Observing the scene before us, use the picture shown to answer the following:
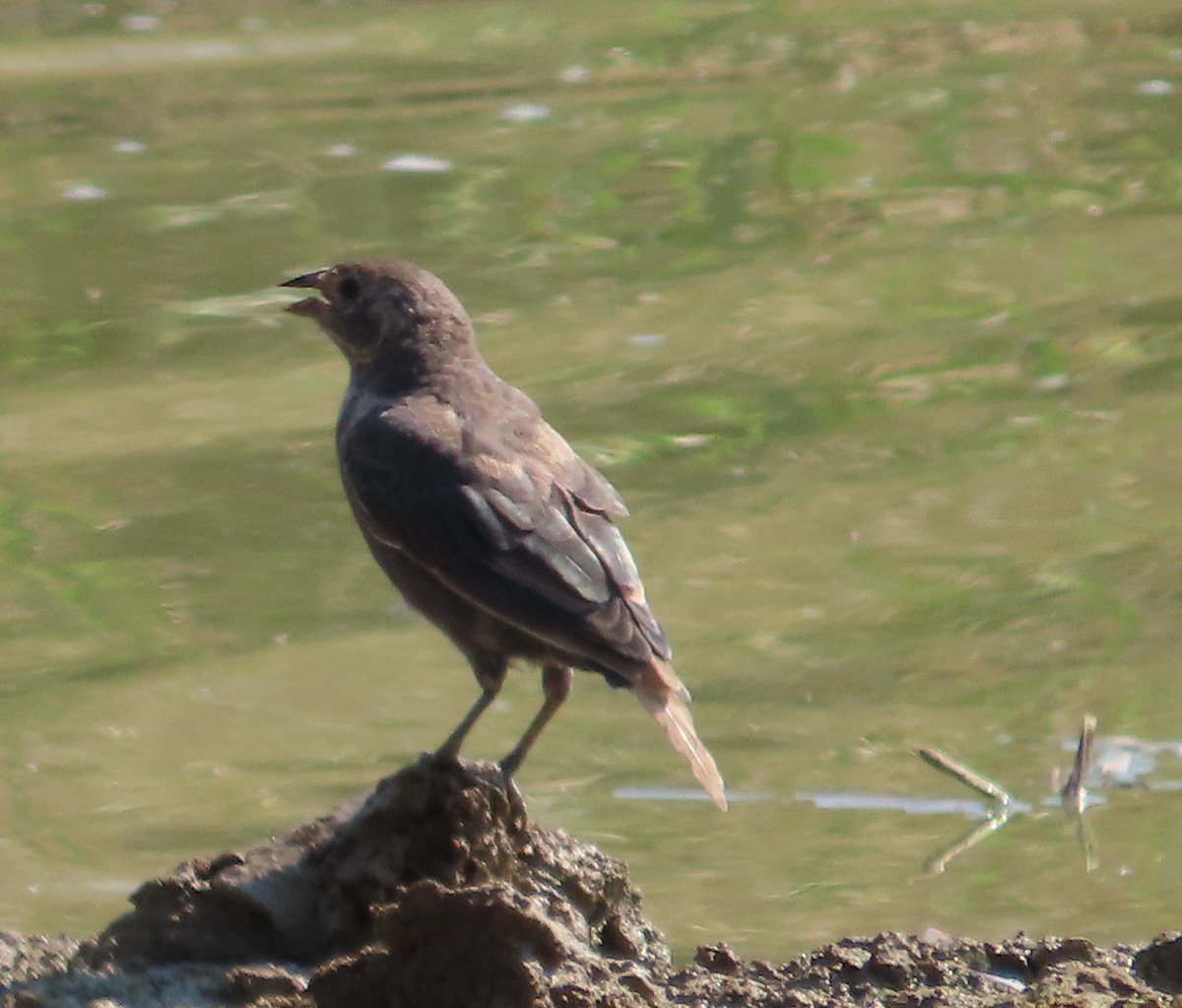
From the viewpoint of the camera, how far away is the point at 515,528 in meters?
4.75

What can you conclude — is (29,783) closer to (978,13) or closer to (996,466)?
(996,466)

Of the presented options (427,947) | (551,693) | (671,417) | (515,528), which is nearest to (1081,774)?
(551,693)

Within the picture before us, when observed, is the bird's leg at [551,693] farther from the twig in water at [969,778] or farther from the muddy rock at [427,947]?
the twig in water at [969,778]

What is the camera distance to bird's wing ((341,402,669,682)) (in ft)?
15.0

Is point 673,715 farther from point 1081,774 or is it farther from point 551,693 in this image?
point 1081,774

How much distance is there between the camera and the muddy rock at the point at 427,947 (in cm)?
378

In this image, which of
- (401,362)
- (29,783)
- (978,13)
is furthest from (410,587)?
(978,13)

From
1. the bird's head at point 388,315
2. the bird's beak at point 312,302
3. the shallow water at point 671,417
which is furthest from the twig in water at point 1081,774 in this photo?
the bird's beak at point 312,302

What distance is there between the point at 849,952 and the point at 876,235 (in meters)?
6.90

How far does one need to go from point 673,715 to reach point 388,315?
1361 millimetres

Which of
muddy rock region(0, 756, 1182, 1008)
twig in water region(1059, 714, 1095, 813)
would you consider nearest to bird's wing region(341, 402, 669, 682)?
muddy rock region(0, 756, 1182, 1008)

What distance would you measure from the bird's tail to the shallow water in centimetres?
51

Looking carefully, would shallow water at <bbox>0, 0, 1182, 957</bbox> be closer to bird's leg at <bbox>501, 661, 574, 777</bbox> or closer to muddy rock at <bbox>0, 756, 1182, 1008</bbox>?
bird's leg at <bbox>501, 661, 574, 777</bbox>

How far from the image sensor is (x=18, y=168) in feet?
39.4
